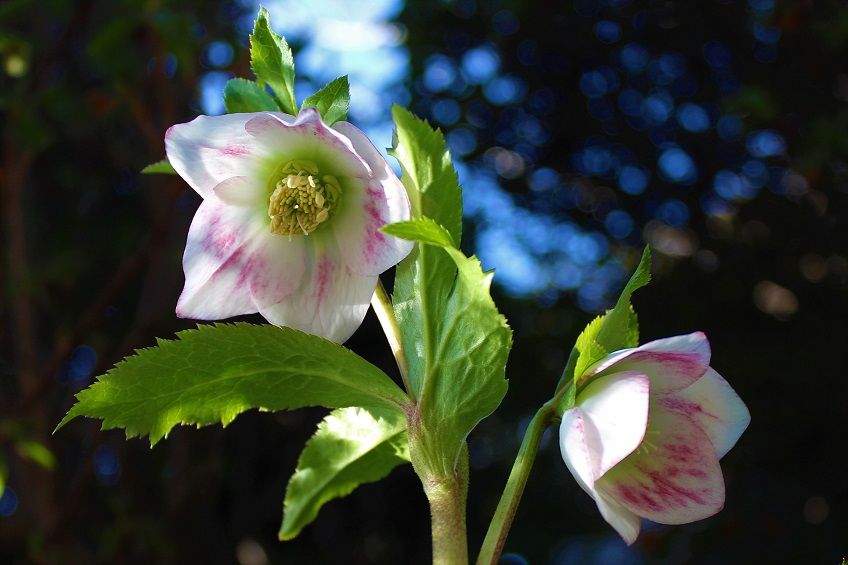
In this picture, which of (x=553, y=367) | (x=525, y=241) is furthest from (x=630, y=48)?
(x=553, y=367)

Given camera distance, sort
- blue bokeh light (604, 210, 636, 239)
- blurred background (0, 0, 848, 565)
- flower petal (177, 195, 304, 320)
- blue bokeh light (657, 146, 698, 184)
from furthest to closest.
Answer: blue bokeh light (604, 210, 636, 239)
blue bokeh light (657, 146, 698, 184)
blurred background (0, 0, 848, 565)
flower petal (177, 195, 304, 320)

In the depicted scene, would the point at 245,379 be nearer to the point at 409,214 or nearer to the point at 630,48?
the point at 409,214

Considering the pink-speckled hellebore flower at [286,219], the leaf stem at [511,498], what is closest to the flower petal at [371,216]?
the pink-speckled hellebore flower at [286,219]

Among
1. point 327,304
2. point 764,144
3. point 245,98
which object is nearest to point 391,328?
point 327,304

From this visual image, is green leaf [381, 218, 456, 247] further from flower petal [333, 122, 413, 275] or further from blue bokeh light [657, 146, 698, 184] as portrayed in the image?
blue bokeh light [657, 146, 698, 184]

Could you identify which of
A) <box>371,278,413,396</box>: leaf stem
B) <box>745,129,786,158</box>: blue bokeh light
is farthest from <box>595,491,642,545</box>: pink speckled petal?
<box>745,129,786,158</box>: blue bokeh light

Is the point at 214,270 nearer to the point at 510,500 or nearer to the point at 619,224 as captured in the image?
the point at 510,500

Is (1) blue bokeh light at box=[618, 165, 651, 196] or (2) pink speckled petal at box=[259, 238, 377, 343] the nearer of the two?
(2) pink speckled petal at box=[259, 238, 377, 343]
